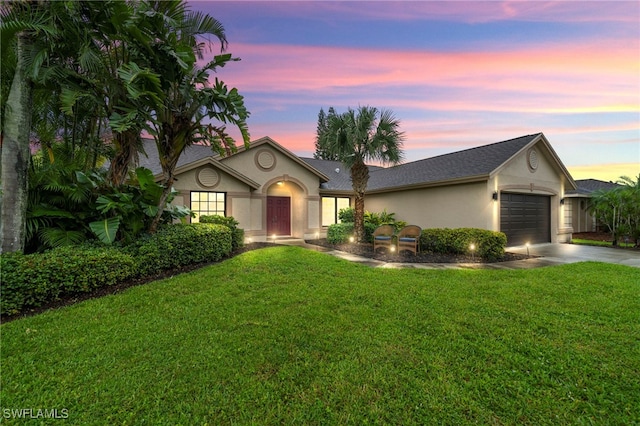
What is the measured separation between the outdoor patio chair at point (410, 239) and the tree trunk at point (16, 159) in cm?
1078

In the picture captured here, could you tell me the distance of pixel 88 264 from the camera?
16.8 ft

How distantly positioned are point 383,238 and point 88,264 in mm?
9311

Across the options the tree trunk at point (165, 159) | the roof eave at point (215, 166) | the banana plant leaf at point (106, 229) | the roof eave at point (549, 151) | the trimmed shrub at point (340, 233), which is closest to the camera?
the banana plant leaf at point (106, 229)

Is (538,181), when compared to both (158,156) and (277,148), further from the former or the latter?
(158,156)

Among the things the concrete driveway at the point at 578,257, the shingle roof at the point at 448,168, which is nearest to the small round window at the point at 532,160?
the shingle roof at the point at 448,168

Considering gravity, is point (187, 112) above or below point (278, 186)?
above

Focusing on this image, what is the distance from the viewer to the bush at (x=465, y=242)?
31.7ft

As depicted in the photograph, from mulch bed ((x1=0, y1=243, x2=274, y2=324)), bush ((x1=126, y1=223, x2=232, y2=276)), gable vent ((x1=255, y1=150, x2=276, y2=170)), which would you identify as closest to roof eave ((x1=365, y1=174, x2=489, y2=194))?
gable vent ((x1=255, y1=150, x2=276, y2=170))

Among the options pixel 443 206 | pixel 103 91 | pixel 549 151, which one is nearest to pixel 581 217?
pixel 549 151

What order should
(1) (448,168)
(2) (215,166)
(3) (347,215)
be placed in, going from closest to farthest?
1. (2) (215,166)
2. (1) (448,168)
3. (3) (347,215)

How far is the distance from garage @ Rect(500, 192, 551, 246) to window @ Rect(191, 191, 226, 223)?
42.6ft

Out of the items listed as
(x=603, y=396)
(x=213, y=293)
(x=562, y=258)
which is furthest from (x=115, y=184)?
(x=562, y=258)

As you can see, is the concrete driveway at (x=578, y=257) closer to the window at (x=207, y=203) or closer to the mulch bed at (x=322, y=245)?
the mulch bed at (x=322, y=245)

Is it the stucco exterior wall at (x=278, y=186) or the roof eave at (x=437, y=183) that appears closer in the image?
the roof eave at (x=437, y=183)
